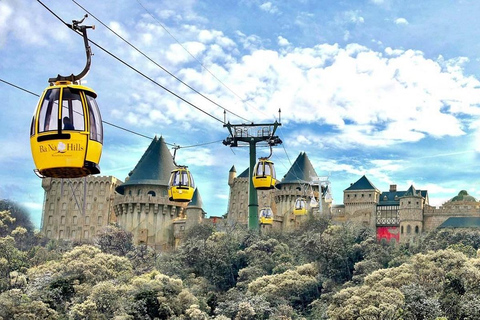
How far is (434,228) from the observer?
248 ft

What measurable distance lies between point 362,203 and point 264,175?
4946 cm

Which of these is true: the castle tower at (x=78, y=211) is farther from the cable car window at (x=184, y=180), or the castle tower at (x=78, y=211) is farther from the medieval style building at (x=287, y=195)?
the cable car window at (x=184, y=180)

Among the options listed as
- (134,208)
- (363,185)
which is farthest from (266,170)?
(134,208)

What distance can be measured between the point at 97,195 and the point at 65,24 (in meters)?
75.2

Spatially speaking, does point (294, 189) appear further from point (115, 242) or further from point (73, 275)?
point (73, 275)

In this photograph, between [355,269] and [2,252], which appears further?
[2,252]

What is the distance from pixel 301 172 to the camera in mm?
87938

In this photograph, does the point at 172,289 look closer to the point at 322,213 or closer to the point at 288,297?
the point at 288,297

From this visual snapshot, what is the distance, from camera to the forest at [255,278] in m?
48.8

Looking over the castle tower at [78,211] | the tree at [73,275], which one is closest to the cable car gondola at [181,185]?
the tree at [73,275]

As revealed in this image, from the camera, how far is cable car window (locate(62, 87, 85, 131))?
13133 mm

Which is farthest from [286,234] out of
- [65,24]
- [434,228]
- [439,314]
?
[65,24]

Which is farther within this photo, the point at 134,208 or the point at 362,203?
the point at 134,208

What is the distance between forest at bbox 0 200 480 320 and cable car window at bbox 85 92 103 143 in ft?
115
